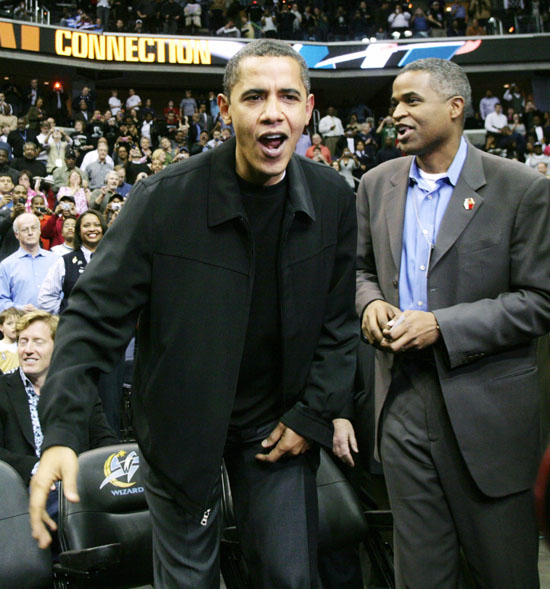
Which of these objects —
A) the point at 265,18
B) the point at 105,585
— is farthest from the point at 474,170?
the point at 265,18

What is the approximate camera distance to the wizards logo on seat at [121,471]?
9.75 feet

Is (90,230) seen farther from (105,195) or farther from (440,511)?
(440,511)

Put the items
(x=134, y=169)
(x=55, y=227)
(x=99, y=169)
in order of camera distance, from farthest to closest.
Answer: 1. (x=99, y=169)
2. (x=134, y=169)
3. (x=55, y=227)

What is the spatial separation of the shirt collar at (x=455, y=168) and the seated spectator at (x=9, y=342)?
314 centimetres

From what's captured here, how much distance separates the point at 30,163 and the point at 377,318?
10.9m

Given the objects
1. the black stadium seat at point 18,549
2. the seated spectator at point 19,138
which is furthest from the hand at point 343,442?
the seated spectator at point 19,138

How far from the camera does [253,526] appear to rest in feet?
6.24

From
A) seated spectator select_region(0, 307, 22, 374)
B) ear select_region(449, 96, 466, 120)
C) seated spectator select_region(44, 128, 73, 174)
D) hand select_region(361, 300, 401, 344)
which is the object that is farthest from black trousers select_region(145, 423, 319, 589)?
seated spectator select_region(44, 128, 73, 174)

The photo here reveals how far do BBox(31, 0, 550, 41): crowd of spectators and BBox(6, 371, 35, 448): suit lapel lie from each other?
63.4 feet

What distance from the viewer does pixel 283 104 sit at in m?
1.85

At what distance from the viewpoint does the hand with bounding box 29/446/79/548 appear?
1.47 metres

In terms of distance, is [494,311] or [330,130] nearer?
[494,311]

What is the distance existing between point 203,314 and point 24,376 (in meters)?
2.17

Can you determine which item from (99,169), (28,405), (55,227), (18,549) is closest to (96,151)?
(99,169)
